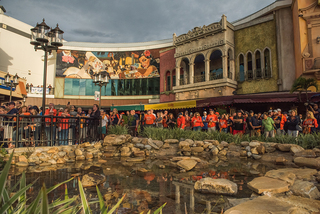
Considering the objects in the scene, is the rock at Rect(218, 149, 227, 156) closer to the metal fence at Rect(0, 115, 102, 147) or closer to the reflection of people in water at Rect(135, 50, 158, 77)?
the metal fence at Rect(0, 115, 102, 147)

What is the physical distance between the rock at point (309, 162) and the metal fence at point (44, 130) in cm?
812

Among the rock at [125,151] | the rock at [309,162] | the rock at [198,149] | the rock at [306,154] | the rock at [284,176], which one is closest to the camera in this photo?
the rock at [284,176]

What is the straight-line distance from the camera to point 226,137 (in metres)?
9.34

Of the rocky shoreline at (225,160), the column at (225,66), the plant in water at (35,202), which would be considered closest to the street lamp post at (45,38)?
the rocky shoreline at (225,160)

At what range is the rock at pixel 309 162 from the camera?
5.69 m

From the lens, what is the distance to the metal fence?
294 inches

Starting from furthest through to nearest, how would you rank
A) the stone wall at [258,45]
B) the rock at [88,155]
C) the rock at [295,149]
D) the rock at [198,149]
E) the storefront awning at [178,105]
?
the stone wall at [258,45] < the storefront awning at [178,105] < the rock at [198,149] < the rock at [88,155] < the rock at [295,149]

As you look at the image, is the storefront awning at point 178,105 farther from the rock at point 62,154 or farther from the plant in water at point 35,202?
the plant in water at point 35,202

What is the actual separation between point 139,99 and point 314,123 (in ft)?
76.2

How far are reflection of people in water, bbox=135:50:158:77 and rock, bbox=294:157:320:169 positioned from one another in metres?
24.4

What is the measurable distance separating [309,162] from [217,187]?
359 centimetres

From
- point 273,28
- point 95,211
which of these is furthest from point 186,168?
point 273,28

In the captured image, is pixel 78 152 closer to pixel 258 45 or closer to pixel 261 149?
pixel 261 149

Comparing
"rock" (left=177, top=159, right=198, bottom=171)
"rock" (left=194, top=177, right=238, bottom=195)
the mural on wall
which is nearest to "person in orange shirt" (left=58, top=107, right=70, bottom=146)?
"rock" (left=177, top=159, right=198, bottom=171)
